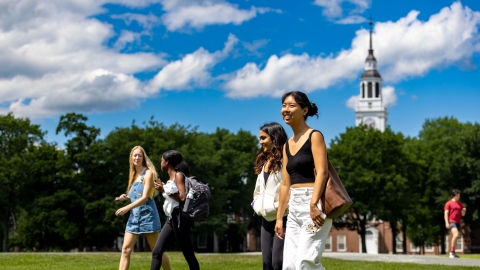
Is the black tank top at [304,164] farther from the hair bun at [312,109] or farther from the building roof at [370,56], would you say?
the building roof at [370,56]

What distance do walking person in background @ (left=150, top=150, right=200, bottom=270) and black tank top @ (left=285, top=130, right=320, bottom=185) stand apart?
3525mm

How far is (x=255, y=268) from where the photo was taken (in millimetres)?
16250

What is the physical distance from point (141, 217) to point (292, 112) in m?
4.38

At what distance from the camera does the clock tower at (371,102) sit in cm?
12975

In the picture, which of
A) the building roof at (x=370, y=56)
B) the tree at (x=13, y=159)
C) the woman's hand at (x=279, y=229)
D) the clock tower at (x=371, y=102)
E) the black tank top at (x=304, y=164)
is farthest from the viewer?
the building roof at (x=370, y=56)

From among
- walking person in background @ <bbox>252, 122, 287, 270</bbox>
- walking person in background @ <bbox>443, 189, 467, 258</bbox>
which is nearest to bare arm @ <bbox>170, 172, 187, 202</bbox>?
walking person in background @ <bbox>252, 122, 287, 270</bbox>

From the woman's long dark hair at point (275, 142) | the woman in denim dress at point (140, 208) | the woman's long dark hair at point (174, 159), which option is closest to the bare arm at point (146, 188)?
the woman in denim dress at point (140, 208)

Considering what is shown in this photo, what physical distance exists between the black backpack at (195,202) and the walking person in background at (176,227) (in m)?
0.07

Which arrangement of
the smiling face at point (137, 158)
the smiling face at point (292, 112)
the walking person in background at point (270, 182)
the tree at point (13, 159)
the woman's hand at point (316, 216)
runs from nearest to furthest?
the woman's hand at point (316, 216)
the smiling face at point (292, 112)
the walking person in background at point (270, 182)
the smiling face at point (137, 158)
the tree at point (13, 159)

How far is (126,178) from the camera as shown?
5628 centimetres

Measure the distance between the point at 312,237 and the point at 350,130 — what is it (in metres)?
56.2

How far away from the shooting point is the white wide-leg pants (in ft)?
21.9

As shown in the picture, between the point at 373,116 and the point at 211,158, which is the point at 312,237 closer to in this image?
the point at 211,158

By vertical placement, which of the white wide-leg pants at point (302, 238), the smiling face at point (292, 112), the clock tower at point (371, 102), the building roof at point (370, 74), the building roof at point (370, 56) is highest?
the building roof at point (370, 56)
